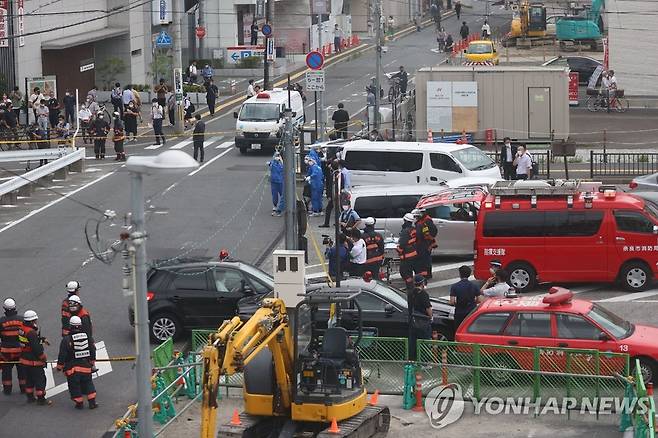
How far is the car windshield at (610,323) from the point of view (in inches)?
779

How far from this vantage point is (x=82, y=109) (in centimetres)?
4503

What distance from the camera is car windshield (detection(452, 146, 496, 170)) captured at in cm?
3403

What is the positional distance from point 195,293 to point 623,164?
18836mm

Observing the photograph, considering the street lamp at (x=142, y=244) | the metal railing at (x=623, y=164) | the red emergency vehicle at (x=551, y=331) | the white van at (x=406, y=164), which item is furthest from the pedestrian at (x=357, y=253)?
the metal railing at (x=623, y=164)

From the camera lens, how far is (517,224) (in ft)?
84.7

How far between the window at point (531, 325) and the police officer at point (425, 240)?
617cm

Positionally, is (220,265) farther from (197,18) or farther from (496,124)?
(197,18)

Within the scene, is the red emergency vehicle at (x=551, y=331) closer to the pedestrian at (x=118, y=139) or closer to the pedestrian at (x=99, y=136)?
the pedestrian at (x=118, y=139)

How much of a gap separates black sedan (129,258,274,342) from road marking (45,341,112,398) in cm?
72

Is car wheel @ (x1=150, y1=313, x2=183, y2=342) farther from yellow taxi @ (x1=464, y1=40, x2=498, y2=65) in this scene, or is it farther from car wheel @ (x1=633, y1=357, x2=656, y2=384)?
yellow taxi @ (x1=464, y1=40, x2=498, y2=65)

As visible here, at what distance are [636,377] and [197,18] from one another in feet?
179

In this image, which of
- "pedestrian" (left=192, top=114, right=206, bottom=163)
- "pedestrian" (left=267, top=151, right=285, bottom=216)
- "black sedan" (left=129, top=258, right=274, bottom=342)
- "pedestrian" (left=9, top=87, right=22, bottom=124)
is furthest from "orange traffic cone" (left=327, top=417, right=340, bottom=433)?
"pedestrian" (left=9, top=87, right=22, bottom=124)

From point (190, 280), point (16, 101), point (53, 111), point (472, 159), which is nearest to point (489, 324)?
point (190, 280)

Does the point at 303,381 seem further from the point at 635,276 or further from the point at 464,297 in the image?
the point at 635,276
